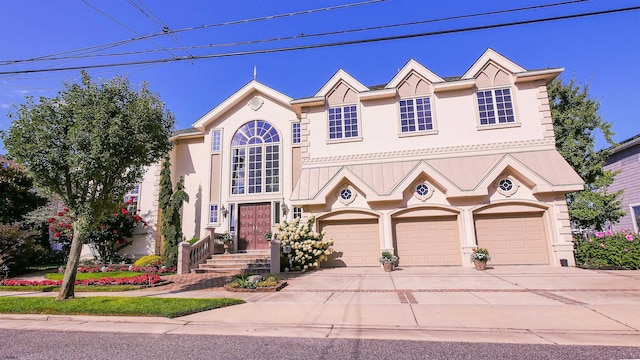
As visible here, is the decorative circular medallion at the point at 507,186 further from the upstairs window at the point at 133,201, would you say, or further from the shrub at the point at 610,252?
the upstairs window at the point at 133,201

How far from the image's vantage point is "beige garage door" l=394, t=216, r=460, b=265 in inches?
554

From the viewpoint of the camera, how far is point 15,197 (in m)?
18.2

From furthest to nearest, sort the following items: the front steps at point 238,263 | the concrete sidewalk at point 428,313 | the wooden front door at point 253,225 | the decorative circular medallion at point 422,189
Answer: the wooden front door at point 253,225 < the decorative circular medallion at point 422,189 < the front steps at point 238,263 < the concrete sidewalk at point 428,313

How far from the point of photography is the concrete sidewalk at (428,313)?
5188 millimetres

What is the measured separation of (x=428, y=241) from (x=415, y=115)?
5.92 metres

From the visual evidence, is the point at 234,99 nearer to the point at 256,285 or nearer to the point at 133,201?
the point at 133,201

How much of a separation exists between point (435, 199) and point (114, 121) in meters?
12.1

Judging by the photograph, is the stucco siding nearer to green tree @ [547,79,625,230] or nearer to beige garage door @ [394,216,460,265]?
green tree @ [547,79,625,230]

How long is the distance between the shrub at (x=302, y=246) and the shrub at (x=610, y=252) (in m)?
10.0

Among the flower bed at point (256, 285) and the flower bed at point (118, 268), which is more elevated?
the flower bed at point (118, 268)

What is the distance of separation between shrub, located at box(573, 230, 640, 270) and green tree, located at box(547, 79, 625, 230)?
4.91 m

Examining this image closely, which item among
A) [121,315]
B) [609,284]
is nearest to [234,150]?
[121,315]

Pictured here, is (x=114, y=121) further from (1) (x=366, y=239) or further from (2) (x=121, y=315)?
(1) (x=366, y=239)

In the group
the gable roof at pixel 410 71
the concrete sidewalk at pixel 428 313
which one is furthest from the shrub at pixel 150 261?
Result: the gable roof at pixel 410 71
